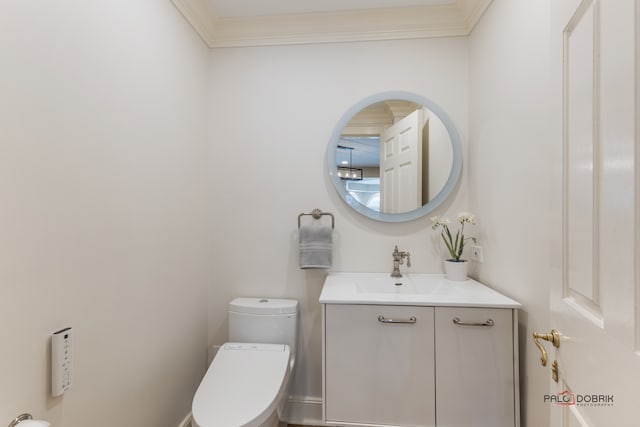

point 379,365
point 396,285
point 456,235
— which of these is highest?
point 456,235

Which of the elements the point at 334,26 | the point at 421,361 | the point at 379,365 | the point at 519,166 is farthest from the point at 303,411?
the point at 334,26

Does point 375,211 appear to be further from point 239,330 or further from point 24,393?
point 24,393

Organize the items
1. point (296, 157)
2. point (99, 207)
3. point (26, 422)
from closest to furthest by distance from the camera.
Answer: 1. point (26, 422)
2. point (99, 207)
3. point (296, 157)

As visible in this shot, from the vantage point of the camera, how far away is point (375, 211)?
1842mm

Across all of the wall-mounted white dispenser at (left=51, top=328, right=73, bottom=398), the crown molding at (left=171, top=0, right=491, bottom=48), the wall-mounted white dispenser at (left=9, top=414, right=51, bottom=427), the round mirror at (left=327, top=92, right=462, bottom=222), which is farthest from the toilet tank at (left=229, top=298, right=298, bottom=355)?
the crown molding at (left=171, top=0, right=491, bottom=48)

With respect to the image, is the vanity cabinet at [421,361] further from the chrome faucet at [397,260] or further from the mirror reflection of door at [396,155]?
the mirror reflection of door at [396,155]

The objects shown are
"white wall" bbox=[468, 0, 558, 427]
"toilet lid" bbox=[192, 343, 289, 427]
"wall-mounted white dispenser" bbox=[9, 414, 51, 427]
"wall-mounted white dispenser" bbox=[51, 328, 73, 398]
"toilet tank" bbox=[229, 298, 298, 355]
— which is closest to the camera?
"wall-mounted white dispenser" bbox=[9, 414, 51, 427]

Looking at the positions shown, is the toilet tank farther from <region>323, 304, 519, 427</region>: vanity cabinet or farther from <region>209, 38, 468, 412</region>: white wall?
<region>323, 304, 519, 427</region>: vanity cabinet

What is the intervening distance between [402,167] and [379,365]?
3.58 ft

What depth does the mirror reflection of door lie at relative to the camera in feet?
5.94

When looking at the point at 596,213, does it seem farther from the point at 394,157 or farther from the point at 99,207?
the point at 99,207

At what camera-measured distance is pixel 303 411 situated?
1.86 m

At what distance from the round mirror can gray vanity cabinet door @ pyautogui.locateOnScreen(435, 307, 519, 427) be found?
706mm

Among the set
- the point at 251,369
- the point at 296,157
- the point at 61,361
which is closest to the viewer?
the point at 61,361
